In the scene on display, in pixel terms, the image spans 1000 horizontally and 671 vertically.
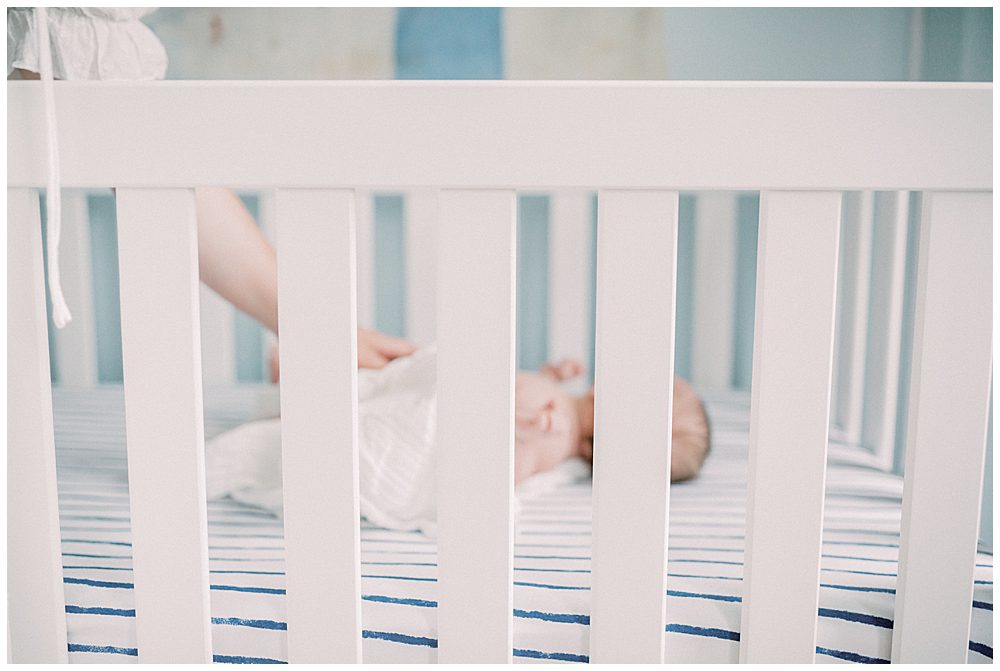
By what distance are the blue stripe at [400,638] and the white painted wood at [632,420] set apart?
13 cm

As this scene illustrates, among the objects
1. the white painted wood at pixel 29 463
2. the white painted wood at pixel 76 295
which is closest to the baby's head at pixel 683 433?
the white painted wood at pixel 29 463

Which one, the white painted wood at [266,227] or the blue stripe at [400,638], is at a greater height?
the white painted wood at [266,227]

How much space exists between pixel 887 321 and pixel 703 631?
741 millimetres

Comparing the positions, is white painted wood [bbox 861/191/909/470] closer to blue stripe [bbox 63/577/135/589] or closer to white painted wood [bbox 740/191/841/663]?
white painted wood [bbox 740/191/841/663]

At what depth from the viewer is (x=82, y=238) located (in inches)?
60.3

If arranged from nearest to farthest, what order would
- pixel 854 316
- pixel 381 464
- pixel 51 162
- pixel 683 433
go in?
1. pixel 51 162
2. pixel 381 464
3. pixel 683 433
4. pixel 854 316

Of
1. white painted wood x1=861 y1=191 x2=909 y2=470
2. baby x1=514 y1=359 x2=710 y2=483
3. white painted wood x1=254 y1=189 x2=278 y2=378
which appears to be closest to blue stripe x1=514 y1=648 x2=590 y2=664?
baby x1=514 y1=359 x2=710 y2=483

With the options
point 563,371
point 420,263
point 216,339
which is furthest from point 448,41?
point 216,339

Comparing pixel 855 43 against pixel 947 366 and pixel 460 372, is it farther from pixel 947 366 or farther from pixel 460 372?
pixel 460 372

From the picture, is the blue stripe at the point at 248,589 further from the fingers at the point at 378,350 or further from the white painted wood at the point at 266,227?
the white painted wood at the point at 266,227

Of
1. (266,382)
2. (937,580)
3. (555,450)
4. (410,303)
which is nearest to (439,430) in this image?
(937,580)

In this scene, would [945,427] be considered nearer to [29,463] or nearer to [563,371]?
[29,463]

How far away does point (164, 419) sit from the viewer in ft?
1.66

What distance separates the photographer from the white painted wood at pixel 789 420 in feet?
1.58
